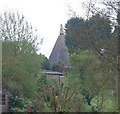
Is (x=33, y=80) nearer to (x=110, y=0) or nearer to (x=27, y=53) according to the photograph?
(x=27, y=53)

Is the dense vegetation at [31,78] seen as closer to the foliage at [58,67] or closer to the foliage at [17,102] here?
the foliage at [17,102]

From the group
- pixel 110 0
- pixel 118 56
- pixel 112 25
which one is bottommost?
pixel 118 56

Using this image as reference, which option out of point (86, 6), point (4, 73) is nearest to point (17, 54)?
point (4, 73)

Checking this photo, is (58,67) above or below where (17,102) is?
above

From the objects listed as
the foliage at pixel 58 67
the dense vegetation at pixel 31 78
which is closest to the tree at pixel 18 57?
the dense vegetation at pixel 31 78

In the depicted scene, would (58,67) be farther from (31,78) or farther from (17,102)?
(17,102)

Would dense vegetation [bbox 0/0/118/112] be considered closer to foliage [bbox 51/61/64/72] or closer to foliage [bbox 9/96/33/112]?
foliage [bbox 9/96/33/112]

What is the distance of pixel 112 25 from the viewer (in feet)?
27.3

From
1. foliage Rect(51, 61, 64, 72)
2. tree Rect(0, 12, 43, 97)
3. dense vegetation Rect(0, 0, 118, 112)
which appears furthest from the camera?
foliage Rect(51, 61, 64, 72)

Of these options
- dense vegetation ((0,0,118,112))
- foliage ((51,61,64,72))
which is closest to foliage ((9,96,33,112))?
dense vegetation ((0,0,118,112))

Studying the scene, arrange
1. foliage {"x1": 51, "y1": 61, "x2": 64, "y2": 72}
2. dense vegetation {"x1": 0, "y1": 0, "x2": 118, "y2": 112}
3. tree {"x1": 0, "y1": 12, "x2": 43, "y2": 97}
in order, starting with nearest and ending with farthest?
dense vegetation {"x1": 0, "y1": 0, "x2": 118, "y2": 112}
tree {"x1": 0, "y1": 12, "x2": 43, "y2": 97}
foliage {"x1": 51, "y1": 61, "x2": 64, "y2": 72}

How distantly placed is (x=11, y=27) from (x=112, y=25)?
15.4 m

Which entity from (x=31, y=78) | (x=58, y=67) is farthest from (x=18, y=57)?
(x=58, y=67)

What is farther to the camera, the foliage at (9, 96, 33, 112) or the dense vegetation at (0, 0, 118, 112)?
the foliage at (9, 96, 33, 112)
